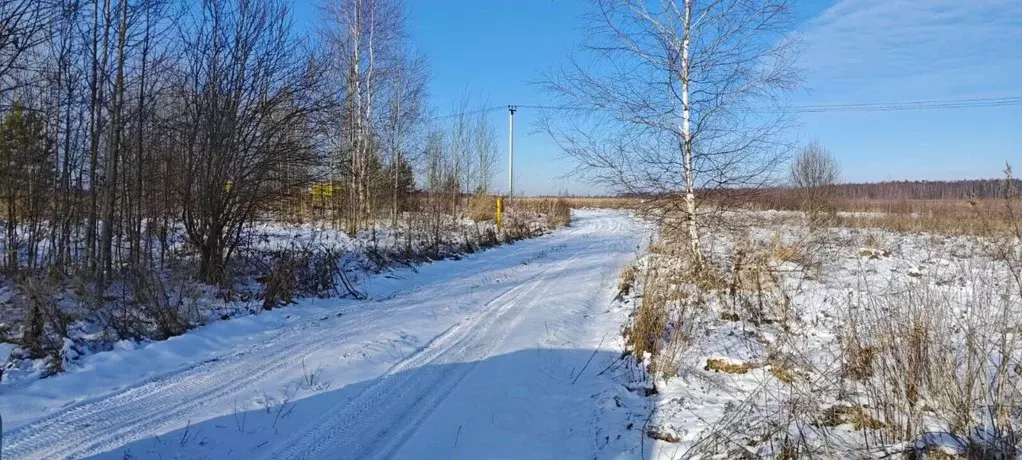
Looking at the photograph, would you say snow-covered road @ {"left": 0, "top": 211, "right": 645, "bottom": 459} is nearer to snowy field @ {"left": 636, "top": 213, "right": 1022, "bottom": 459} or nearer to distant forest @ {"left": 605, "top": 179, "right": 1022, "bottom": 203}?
snowy field @ {"left": 636, "top": 213, "right": 1022, "bottom": 459}

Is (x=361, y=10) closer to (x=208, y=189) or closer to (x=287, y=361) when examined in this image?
(x=208, y=189)

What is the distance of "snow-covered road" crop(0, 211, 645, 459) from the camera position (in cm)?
372

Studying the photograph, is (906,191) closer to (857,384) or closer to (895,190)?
(895,190)

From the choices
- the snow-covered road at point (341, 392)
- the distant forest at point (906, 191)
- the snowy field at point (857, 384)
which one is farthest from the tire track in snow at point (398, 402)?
the distant forest at point (906, 191)

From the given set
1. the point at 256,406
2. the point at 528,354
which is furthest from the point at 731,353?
the point at 256,406

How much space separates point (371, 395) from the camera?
464 centimetres

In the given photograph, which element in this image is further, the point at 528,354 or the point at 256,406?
the point at 528,354

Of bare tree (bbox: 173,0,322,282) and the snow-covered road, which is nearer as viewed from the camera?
the snow-covered road

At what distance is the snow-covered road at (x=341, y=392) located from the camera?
3717 millimetres

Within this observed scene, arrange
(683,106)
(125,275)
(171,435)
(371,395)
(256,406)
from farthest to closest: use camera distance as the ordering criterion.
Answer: (683,106)
(125,275)
(371,395)
(256,406)
(171,435)

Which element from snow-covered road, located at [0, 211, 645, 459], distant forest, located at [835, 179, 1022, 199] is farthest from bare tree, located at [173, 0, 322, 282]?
distant forest, located at [835, 179, 1022, 199]

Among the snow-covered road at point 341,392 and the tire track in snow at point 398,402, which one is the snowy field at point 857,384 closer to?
the snow-covered road at point 341,392

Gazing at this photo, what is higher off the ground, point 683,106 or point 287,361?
point 683,106

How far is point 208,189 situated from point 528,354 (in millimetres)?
6882
